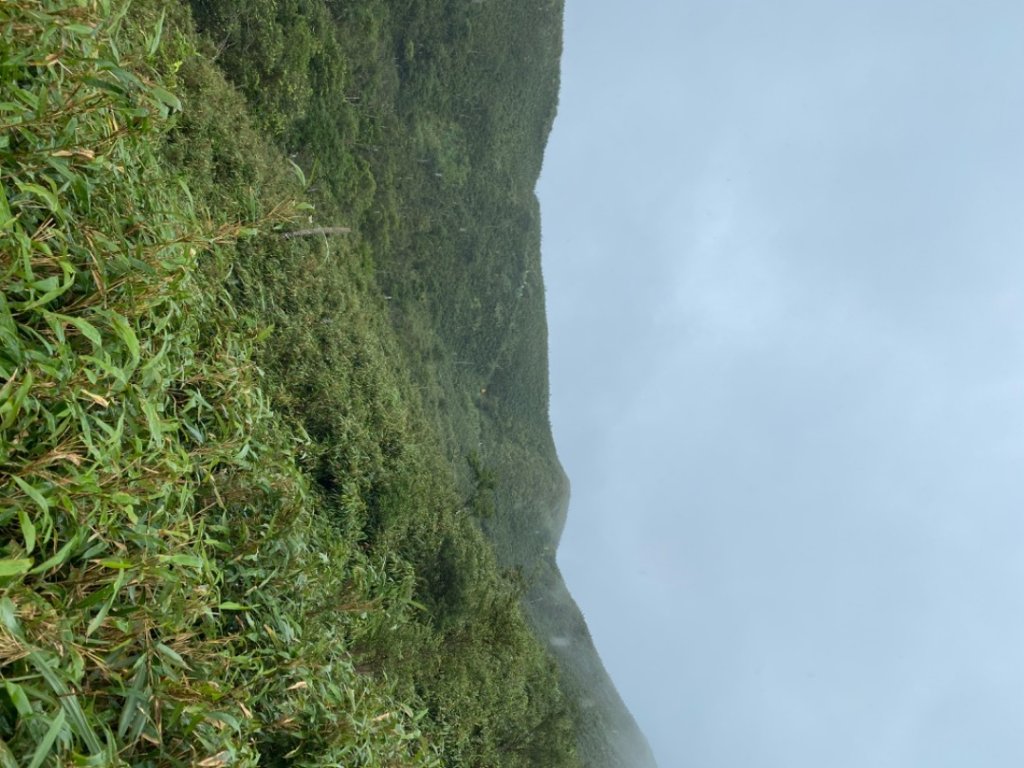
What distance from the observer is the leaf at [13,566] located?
251 centimetres

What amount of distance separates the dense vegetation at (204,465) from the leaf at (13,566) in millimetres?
14

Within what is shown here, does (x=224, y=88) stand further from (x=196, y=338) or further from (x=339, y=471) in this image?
(x=196, y=338)

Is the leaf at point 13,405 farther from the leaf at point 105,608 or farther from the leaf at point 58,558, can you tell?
the leaf at point 105,608

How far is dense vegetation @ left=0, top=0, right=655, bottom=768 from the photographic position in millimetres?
3051

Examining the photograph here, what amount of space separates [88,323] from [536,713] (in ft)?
40.1

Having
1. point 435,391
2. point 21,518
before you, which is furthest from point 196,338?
point 435,391

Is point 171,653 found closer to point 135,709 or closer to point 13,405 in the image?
point 135,709

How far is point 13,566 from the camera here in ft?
8.34

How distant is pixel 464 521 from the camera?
14.7 meters

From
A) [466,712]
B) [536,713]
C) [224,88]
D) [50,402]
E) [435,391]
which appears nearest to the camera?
[50,402]

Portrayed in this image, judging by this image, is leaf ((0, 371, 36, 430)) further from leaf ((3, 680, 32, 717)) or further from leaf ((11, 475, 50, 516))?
leaf ((3, 680, 32, 717))

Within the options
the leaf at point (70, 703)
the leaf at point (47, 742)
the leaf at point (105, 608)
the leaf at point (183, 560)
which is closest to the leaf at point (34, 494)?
the leaf at point (105, 608)

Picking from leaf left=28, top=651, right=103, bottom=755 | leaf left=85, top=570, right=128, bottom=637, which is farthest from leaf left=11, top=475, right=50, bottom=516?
leaf left=28, top=651, right=103, bottom=755

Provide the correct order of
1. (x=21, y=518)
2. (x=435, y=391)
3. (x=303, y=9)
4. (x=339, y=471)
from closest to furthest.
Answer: (x=21, y=518) < (x=339, y=471) < (x=303, y=9) < (x=435, y=391)
